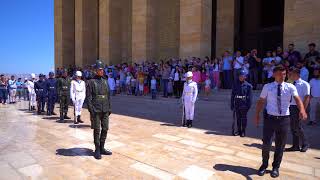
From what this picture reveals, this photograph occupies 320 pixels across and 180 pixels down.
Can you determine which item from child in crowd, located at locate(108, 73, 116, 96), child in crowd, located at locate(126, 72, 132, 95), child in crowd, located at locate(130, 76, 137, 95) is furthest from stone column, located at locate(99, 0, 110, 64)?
child in crowd, located at locate(130, 76, 137, 95)

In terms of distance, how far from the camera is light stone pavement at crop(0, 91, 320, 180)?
5035 millimetres

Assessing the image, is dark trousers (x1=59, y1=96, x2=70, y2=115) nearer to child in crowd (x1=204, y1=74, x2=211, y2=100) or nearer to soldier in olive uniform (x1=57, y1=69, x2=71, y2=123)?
soldier in olive uniform (x1=57, y1=69, x2=71, y2=123)

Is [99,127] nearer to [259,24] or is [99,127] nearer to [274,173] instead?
[274,173]

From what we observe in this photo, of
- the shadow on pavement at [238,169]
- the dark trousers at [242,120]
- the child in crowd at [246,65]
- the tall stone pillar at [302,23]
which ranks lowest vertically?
the shadow on pavement at [238,169]

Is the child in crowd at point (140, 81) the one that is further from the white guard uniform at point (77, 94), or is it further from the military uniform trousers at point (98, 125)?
the military uniform trousers at point (98, 125)

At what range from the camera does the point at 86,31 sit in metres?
25.6

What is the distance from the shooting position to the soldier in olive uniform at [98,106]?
599 cm

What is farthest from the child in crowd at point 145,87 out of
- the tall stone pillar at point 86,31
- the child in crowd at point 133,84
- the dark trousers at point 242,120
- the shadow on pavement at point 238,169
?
the shadow on pavement at point 238,169

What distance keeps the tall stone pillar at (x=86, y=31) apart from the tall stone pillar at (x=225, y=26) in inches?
483

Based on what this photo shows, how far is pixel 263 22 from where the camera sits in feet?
60.5

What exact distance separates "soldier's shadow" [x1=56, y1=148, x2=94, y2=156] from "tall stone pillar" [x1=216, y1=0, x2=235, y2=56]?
14.0 metres

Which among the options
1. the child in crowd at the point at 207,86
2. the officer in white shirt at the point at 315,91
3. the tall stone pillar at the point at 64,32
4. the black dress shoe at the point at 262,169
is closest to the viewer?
the black dress shoe at the point at 262,169

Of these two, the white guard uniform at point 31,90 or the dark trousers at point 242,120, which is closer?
the dark trousers at point 242,120

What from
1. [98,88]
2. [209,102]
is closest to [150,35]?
[209,102]
